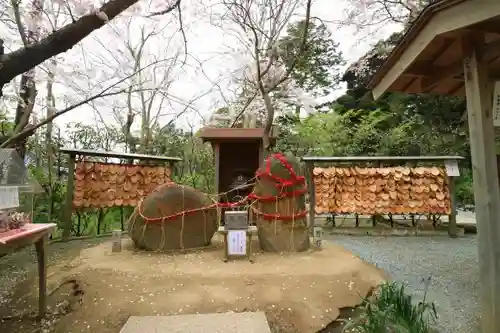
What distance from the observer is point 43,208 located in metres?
6.63

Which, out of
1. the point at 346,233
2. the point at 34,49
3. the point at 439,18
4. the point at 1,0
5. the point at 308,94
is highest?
the point at 308,94

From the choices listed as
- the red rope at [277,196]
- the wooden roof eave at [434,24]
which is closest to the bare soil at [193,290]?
the red rope at [277,196]

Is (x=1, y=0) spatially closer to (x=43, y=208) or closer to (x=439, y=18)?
(x=43, y=208)

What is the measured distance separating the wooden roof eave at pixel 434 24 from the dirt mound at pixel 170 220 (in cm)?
294

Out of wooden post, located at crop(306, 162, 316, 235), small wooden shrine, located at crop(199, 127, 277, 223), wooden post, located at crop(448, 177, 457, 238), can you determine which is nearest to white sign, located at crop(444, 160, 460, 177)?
wooden post, located at crop(448, 177, 457, 238)

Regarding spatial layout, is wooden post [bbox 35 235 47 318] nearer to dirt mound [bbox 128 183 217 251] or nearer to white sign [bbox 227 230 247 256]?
dirt mound [bbox 128 183 217 251]

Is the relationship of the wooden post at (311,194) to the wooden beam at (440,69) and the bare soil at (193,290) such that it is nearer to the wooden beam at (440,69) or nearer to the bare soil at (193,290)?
the bare soil at (193,290)

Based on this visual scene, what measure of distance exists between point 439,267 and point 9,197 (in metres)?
4.85

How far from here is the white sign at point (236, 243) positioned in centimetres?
402

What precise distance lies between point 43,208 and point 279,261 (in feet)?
17.5

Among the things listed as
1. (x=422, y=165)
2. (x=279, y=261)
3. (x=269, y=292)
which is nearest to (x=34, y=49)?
(x=269, y=292)

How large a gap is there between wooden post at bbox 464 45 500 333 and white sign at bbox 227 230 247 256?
2415mm

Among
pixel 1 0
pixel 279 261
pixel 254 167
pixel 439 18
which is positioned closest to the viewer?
pixel 439 18

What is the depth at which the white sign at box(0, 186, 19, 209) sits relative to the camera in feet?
7.73
